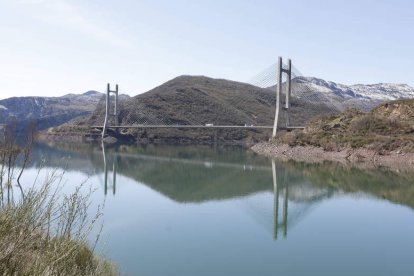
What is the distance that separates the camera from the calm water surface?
786 centimetres

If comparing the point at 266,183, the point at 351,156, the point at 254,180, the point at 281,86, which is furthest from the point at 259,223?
the point at 281,86

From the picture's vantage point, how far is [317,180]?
861 inches

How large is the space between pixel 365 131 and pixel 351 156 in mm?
4869

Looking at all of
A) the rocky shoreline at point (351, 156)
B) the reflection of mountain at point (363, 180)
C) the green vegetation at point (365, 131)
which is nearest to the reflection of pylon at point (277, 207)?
the reflection of mountain at point (363, 180)

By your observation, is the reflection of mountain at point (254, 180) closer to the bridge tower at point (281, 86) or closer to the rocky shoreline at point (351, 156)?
the rocky shoreline at point (351, 156)

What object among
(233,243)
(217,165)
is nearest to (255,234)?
(233,243)

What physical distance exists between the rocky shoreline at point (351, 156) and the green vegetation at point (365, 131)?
56 cm

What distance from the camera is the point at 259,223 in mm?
11977

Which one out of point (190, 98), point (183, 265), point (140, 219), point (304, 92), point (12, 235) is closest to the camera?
point (12, 235)

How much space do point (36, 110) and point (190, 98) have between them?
92.9 m

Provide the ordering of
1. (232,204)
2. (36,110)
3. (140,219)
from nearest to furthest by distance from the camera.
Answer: (140,219), (232,204), (36,110)

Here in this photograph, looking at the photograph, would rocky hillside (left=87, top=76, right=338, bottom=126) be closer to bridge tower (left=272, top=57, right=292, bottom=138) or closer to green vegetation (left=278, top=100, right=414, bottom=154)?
bridge tower (left=272, top=57, right=292, bottom=138)

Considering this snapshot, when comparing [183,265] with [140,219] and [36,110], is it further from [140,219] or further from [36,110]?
[36,110]

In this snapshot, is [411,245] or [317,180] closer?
[411,245]
